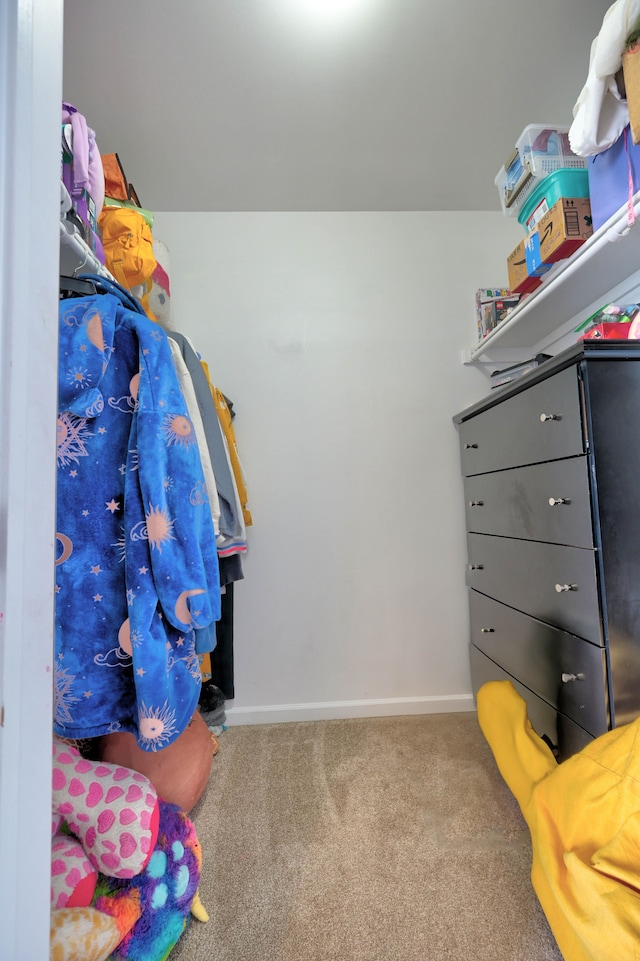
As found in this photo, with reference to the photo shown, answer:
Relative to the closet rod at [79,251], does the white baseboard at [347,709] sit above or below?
below

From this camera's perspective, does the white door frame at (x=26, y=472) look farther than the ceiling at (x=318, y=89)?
No

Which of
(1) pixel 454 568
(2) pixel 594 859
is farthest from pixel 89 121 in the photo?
(2) pixel 594 859

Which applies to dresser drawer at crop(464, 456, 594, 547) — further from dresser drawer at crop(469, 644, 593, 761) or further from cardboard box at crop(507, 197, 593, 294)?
cardboard box at crop(507, 197, 593, 294)

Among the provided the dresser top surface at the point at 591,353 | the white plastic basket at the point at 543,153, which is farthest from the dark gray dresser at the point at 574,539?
the white plastic basket at the point at 543,153

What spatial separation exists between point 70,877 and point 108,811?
11 centimetres

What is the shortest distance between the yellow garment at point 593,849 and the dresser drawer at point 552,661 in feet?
0.68

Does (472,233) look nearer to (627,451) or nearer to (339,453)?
(339,453)

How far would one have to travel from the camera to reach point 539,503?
4.42ft

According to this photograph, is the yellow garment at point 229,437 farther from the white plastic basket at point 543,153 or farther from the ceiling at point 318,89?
the white plastic basket at point 543,153

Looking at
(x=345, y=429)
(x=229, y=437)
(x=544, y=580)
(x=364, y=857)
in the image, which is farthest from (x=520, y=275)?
(x=364, y=857)

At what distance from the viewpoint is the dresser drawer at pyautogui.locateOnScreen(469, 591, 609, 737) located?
110 centimetres

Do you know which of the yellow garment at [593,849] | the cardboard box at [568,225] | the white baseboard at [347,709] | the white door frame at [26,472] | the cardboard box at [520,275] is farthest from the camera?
the white baseboard at [347,709]

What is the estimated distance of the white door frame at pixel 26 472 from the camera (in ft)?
1.38

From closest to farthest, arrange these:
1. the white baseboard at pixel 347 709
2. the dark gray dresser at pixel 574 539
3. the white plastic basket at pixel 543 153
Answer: the dark gray dresser at pixel 574 539 < the white plastic basket at pixel 543 153 < the white baseboard at pixel 347 709
